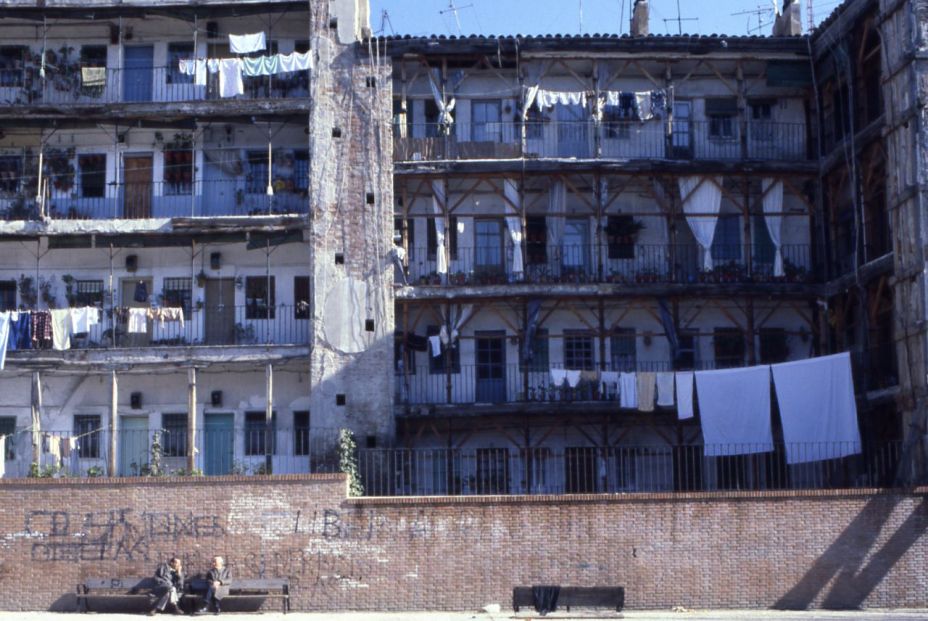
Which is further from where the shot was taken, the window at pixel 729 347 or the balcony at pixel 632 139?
the balcony at pixel 632 139

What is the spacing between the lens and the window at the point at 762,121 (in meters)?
38.9

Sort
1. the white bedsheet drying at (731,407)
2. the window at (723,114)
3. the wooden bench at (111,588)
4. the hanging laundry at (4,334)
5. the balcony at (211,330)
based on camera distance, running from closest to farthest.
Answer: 1. the wooden bench at (111,588)
2. the white bedsheet drying at (731,407)
3. the hanging laundry at (4,334)
4. the balcony at (211,330)
5. the window at (723,114)

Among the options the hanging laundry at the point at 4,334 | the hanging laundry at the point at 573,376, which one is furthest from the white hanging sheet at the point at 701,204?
the hanging laundry at the point at 4,334

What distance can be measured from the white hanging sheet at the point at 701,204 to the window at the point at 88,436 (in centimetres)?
1738

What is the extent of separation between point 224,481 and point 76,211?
12.0 m

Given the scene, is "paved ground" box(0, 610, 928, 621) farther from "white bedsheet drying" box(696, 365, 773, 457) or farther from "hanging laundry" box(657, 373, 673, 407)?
"hanging laundry" box(657, 373, 673, 407)

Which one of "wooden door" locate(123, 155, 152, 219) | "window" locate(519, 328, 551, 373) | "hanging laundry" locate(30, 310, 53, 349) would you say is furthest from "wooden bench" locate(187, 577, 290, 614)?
"wooden door" locate(123, 155, 152, 219)

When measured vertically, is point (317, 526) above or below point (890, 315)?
below

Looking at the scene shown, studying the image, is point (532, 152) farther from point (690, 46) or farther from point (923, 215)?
point (923, 215)

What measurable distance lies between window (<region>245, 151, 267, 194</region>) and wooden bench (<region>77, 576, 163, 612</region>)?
1284cm

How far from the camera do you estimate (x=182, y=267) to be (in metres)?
38.4

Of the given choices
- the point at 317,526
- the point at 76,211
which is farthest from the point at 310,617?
the point at 76,211

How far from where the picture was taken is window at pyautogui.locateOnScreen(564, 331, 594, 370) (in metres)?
38.1

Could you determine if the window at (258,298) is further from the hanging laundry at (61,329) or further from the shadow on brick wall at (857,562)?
the shadow on brick wall at (857,562)
